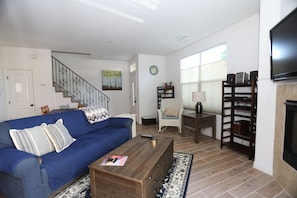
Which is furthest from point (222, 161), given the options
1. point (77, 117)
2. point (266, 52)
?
point (77, 117)

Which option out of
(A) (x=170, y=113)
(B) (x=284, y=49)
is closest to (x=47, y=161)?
(B) (x=284, y=49)

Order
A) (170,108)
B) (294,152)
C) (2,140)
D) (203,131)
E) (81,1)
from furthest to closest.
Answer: (170,108), (203,131), (81,1), (2,140), (294,152)

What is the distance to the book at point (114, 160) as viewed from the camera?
1.52 meters

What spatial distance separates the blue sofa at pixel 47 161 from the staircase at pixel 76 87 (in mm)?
3424

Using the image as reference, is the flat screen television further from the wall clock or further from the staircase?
the staircase

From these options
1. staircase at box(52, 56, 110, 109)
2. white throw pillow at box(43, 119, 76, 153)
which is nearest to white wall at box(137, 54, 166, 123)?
staircase at box(52, 56, 110, 109)

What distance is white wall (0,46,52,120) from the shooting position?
4.28m

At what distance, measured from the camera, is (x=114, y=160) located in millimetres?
1602

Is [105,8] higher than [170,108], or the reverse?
[105,8]

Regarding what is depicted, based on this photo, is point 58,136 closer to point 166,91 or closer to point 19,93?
point 19,93

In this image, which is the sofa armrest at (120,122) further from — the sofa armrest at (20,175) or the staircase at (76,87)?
the staircase at (76,87)

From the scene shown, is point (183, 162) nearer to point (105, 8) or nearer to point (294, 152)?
point (294, 152)

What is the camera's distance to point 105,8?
7.97ft

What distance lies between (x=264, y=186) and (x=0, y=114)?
615 centimetres
